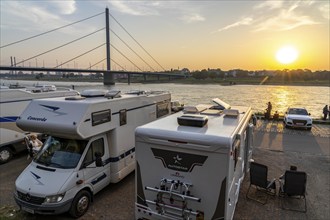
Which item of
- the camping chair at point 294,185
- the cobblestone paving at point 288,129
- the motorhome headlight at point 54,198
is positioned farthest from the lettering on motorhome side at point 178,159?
the cobblestone paving at point 288,129

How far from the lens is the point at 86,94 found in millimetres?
8266

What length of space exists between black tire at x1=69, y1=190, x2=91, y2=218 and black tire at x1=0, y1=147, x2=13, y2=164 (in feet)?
18.4

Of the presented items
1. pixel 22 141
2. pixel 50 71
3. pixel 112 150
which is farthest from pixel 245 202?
pixel 50 71

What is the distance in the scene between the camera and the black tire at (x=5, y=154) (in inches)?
409

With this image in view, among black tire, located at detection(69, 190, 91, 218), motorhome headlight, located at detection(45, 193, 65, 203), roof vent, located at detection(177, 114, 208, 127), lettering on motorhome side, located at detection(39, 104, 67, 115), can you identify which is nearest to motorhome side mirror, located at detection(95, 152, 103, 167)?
black tire, located at detection(69, 190, 91, 218)

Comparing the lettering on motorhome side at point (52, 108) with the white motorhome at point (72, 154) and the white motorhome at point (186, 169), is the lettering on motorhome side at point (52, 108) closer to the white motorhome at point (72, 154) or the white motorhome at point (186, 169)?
the white motorhome at point (72, 154)

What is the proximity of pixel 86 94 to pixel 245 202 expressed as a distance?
566cm

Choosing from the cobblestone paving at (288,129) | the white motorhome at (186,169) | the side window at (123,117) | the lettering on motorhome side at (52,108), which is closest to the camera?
the white motorhome at (186,169)

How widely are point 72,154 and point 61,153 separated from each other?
31cm

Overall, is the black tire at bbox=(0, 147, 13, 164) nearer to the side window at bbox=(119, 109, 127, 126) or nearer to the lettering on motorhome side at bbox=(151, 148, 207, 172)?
the side window at bbox=(119, 109, 127, 126)

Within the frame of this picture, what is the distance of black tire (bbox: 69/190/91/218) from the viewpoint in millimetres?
6430

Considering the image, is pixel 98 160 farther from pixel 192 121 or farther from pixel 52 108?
pixel 192 121

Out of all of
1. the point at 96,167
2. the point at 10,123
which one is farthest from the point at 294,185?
the point at 10,123

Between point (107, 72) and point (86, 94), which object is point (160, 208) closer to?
point (86, 94)
